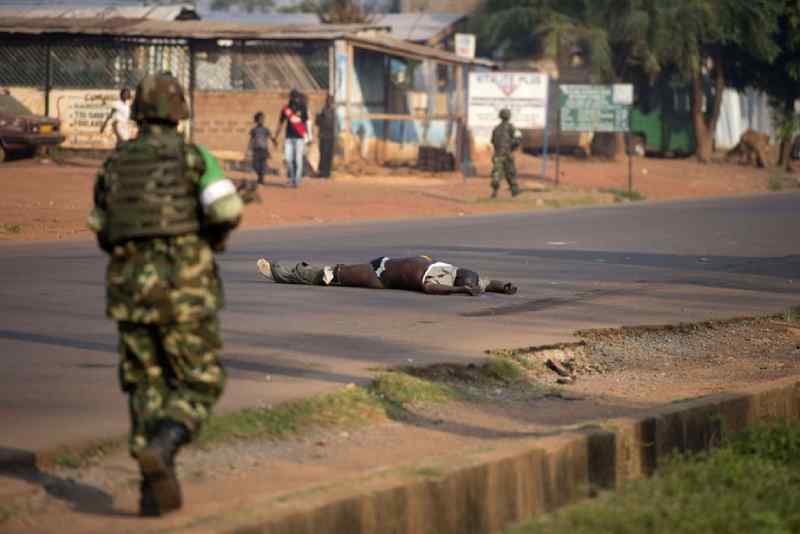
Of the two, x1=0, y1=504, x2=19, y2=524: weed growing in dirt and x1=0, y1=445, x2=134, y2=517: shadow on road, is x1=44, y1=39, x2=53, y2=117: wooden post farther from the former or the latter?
x1=0, y1=504, x2=19, y2=524: weed growing in dirt

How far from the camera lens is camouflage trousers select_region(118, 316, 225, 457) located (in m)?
5.82

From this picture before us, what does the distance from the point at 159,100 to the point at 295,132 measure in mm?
24111

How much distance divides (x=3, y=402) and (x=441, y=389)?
7.48ft

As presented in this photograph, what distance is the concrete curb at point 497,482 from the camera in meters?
5.63

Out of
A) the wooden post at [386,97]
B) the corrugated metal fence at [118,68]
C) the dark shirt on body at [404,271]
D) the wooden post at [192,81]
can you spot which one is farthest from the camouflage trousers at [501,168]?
the dark shirt on body at [404,271]

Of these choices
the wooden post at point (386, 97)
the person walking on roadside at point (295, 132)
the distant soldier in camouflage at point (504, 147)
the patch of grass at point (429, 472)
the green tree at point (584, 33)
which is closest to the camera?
the patch of grass at point (429, 472)

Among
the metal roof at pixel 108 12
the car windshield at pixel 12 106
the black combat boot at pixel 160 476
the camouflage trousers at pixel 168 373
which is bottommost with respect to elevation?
the black combat boot at pixel 160 476

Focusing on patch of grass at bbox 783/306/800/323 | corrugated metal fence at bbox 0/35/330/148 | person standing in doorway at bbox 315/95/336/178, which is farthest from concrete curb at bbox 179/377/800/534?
corrugated metal fence at bbox 0/35/330/148

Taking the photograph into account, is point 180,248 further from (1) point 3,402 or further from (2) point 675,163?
(2) point 675,163

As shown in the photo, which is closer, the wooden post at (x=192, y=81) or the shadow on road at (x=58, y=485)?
the shadow on road at (x=58, y=485)

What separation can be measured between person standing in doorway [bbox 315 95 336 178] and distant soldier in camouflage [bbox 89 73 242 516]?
91.6 feet

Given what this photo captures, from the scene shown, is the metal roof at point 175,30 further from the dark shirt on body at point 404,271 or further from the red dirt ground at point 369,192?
the dark shirt on body at point 404,271

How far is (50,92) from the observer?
35.9 meters

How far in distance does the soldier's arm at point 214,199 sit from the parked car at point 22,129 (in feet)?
88.9
